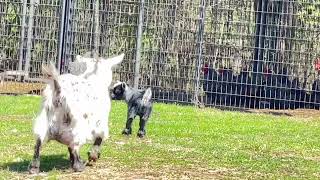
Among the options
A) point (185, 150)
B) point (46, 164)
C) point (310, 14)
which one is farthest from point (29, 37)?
point (46, 164)

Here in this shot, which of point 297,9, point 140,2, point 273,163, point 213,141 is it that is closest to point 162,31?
point 140,2

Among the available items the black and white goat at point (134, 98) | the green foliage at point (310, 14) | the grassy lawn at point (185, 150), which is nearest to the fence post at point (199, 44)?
the green foliage at point (310, 14)

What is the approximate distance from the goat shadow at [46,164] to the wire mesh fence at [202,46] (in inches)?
332

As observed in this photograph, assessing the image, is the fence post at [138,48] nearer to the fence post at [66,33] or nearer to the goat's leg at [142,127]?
the fence post at [66,33]

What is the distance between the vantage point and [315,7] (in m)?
16.4

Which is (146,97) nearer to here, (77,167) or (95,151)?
(95,151)

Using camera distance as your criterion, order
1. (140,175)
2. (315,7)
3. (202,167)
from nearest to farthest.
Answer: (140,175), (202,167), (315,7)

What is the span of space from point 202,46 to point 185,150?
7393 mm

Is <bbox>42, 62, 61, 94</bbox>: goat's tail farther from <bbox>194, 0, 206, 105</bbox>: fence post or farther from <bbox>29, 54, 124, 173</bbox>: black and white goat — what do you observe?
<bbox>194, 0, 206, 105</bbox>: fence post

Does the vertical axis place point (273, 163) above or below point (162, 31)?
below

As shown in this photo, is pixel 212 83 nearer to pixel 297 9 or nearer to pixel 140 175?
pixel 297 9

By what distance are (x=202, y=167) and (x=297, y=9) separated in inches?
344

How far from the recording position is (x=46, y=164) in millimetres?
8320

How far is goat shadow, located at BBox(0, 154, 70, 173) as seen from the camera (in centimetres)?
802
